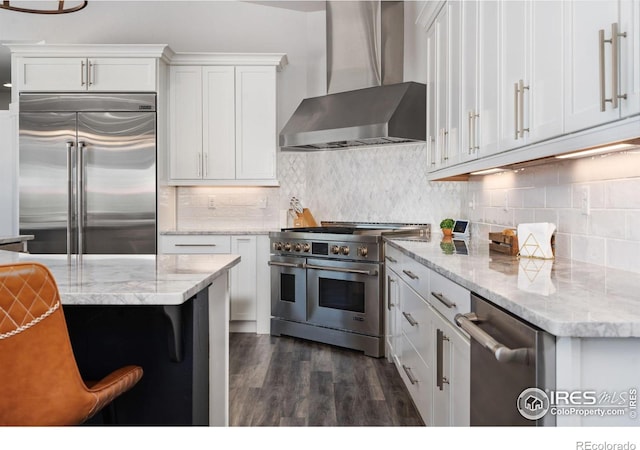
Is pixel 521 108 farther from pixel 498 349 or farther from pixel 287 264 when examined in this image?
pixel 287 264

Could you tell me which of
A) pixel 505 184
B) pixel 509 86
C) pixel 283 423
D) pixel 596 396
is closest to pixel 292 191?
pixel 505 184

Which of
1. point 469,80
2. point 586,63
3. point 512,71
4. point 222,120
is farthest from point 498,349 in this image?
point 222,120

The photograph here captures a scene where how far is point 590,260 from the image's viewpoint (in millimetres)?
2123

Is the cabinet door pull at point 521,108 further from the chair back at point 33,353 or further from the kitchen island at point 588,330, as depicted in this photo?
the chair back at point 33,353

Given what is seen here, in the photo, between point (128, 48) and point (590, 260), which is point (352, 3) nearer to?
point (128, 48)

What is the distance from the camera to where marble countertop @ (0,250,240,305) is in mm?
1471

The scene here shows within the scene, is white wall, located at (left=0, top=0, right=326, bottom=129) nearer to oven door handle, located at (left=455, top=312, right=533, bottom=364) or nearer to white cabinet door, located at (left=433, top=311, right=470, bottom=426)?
white cabinet door, located at (left=433, top=311, right=470, bottom=426)

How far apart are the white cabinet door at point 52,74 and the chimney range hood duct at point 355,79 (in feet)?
6.06

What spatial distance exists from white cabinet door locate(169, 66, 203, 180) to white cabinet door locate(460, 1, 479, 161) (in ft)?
9.27

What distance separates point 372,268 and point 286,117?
6.43ft

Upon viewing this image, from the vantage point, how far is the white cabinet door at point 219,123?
492 centimetres

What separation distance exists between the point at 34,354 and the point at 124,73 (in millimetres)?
3829

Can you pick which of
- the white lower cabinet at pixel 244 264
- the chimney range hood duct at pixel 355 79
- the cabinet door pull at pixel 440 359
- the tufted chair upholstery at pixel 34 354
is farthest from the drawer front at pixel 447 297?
the white lower cabinet at pixel 244 264

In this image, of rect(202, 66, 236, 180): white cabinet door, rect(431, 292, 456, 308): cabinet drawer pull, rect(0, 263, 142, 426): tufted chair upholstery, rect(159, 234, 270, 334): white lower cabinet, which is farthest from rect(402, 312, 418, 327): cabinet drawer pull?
rect(202, 66, 236, 180): white cabinet door
